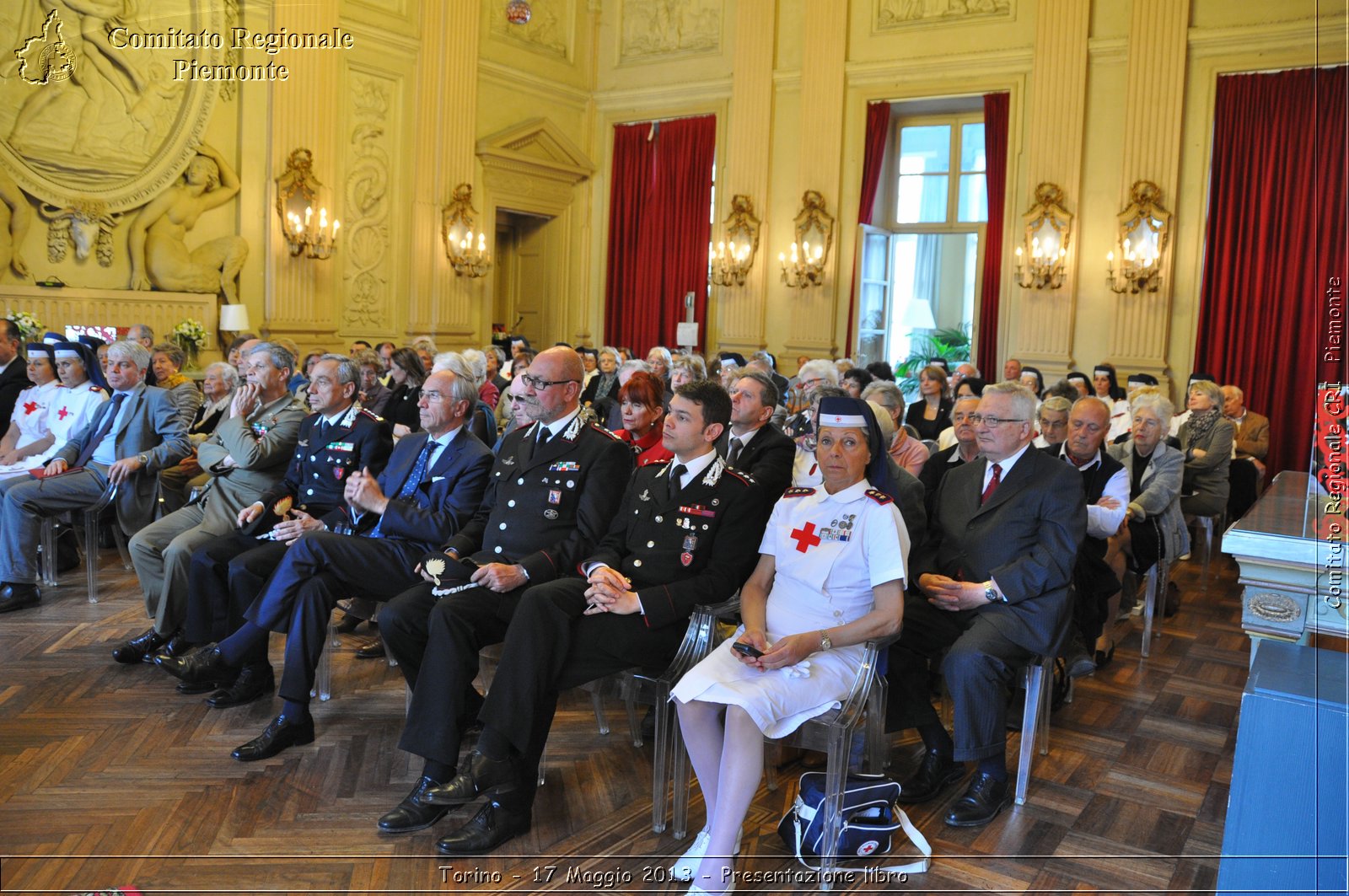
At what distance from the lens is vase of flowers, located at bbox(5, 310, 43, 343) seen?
8.12 metres

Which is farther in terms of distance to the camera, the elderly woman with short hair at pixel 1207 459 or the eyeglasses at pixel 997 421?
the elderly woman with short hair at pixel 1207 459

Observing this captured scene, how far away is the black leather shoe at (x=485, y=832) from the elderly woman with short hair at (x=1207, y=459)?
4.75 m

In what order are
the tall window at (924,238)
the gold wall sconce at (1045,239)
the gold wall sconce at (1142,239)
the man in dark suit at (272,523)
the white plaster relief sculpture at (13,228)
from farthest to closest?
1. the tall window at (924,238)
2. the gold wall sconce at (1045,239)
3. the gold wall sconce at (1142,239)
4. the white plaster relief sculpture at (13,228)
5. the man in dark suit at (272,523)

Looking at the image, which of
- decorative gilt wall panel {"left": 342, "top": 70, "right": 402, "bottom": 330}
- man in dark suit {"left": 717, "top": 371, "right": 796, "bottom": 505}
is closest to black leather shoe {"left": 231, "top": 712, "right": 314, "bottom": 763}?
man in dark suit {"left": 717, "top": 371, "right": 796, "bottom": 505}

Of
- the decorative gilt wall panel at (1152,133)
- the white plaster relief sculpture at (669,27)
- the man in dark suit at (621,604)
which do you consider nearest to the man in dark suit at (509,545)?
the man in dark suit at (621,604)

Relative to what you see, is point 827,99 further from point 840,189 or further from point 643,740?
point 643,740

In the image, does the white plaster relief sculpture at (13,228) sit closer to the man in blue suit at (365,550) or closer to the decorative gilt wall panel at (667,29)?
the man in blue suit at (365,550)

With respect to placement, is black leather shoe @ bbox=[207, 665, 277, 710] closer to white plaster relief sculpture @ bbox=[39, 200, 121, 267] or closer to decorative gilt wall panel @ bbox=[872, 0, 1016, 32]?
white plaster relief sculpture @ bbox=[39, 200, 121, 267]

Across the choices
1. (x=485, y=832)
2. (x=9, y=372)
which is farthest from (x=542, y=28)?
(x=485, y=832)

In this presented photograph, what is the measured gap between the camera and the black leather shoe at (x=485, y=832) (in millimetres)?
2857

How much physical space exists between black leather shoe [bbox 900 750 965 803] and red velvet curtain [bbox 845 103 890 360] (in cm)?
889

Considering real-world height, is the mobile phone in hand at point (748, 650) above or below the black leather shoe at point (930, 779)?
above

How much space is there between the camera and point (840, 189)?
11703 millimetres

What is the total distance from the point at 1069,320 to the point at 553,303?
6430 millimetres
